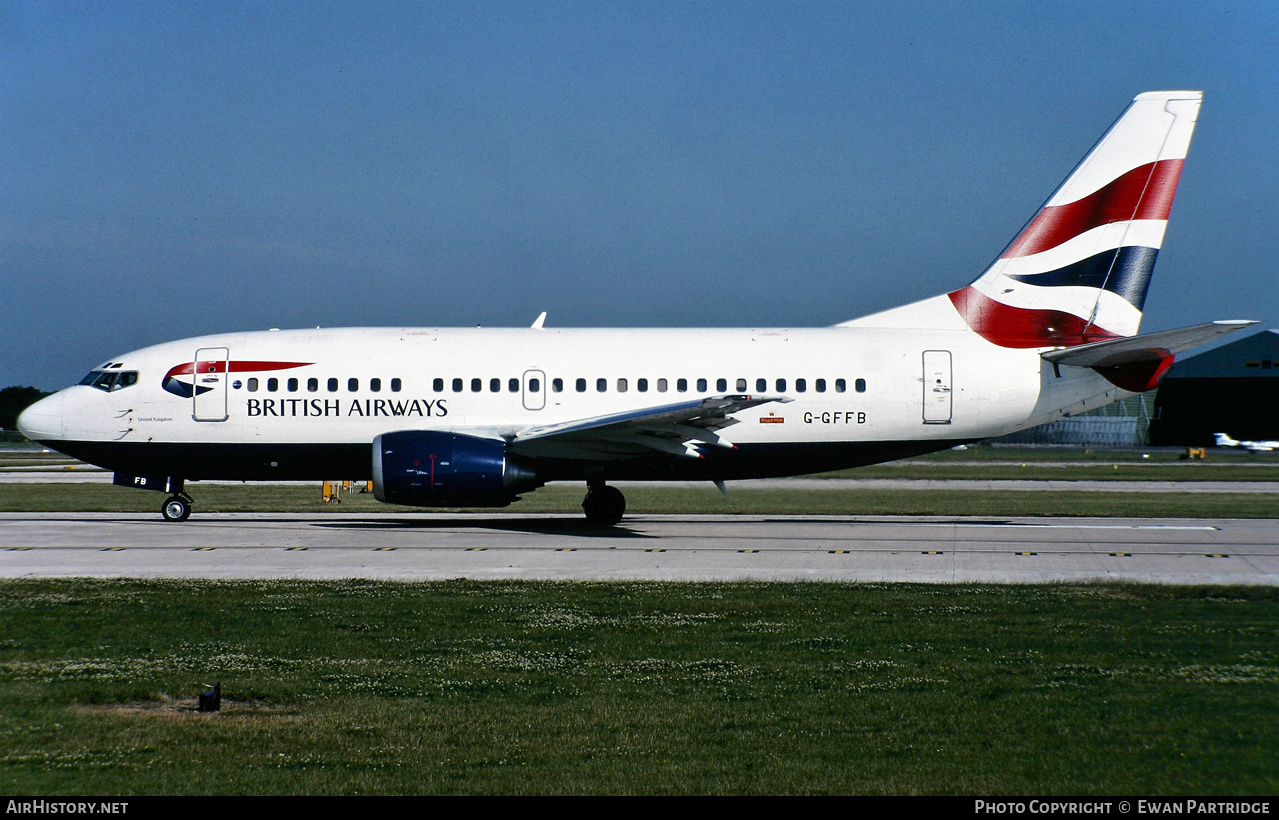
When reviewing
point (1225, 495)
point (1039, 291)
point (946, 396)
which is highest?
point (1039, 291)

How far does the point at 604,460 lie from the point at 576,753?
16.2 m

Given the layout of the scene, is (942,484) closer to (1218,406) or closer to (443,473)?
(443,473)

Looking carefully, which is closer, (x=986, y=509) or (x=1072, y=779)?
(x=1072, y=779)

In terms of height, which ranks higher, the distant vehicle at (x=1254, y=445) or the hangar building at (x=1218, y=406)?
the hangar building at (x=1218, y=406)

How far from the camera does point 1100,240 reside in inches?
977

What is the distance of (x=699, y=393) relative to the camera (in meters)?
24.2

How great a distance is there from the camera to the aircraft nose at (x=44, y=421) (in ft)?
80.0

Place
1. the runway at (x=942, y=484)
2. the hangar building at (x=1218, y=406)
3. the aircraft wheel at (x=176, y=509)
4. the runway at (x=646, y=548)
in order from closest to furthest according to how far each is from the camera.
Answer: the runway at (x=646, y=548), the aircraft wheel at (x=176, y=509), the runway at (x=942, y=484), the hangar building at (x=1218, y=406)

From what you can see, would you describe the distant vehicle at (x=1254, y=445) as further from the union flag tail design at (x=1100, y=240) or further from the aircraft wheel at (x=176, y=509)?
the aircraft wheel at (x=176, y=509)

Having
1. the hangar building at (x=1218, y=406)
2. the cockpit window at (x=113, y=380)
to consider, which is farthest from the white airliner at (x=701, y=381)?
the hangar building at (x=1218, y=406)

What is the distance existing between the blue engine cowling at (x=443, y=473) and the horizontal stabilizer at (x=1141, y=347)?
12.1 m

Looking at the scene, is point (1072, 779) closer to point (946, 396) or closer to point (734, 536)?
point (734, 536)

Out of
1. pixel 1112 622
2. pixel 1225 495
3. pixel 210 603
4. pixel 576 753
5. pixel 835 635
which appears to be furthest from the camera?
pixel 1225 495

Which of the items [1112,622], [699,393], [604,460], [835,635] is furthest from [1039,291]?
[835,635]
